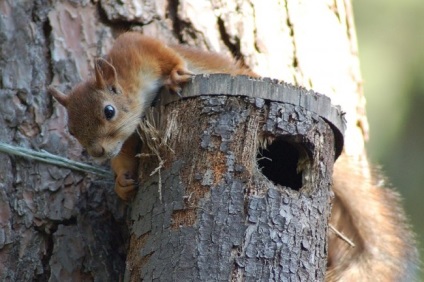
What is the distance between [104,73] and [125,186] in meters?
0.48

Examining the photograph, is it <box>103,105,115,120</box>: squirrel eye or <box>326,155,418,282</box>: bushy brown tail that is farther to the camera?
<box>326,155,418,282</box>: bushy brown tail

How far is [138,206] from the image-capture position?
3555 millimetres

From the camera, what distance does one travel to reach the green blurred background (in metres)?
6.50

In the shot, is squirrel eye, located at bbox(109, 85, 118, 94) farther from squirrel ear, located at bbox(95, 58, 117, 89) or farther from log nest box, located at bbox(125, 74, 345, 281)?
log nest box, located at bbox(125, 74, 345, 281)

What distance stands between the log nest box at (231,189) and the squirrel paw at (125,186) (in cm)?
8

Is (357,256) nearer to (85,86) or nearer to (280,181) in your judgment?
(280,181)

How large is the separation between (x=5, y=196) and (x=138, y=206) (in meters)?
0.71

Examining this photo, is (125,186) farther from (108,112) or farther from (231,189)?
(231,189)

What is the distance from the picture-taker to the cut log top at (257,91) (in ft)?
11.1

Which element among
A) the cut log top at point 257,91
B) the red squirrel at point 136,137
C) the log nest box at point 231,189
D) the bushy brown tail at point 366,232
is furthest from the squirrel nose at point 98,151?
the bushy brown tail at point 366,232

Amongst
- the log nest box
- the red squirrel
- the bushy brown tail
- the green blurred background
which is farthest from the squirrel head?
the green blurred background

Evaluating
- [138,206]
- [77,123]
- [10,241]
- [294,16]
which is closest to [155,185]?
[138,206]

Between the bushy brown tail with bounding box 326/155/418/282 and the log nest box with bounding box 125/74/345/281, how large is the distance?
786 millimetres

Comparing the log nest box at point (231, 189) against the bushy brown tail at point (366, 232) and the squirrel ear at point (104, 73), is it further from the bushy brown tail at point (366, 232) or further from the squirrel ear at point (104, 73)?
the bushy brown tail at point (366, 232)
